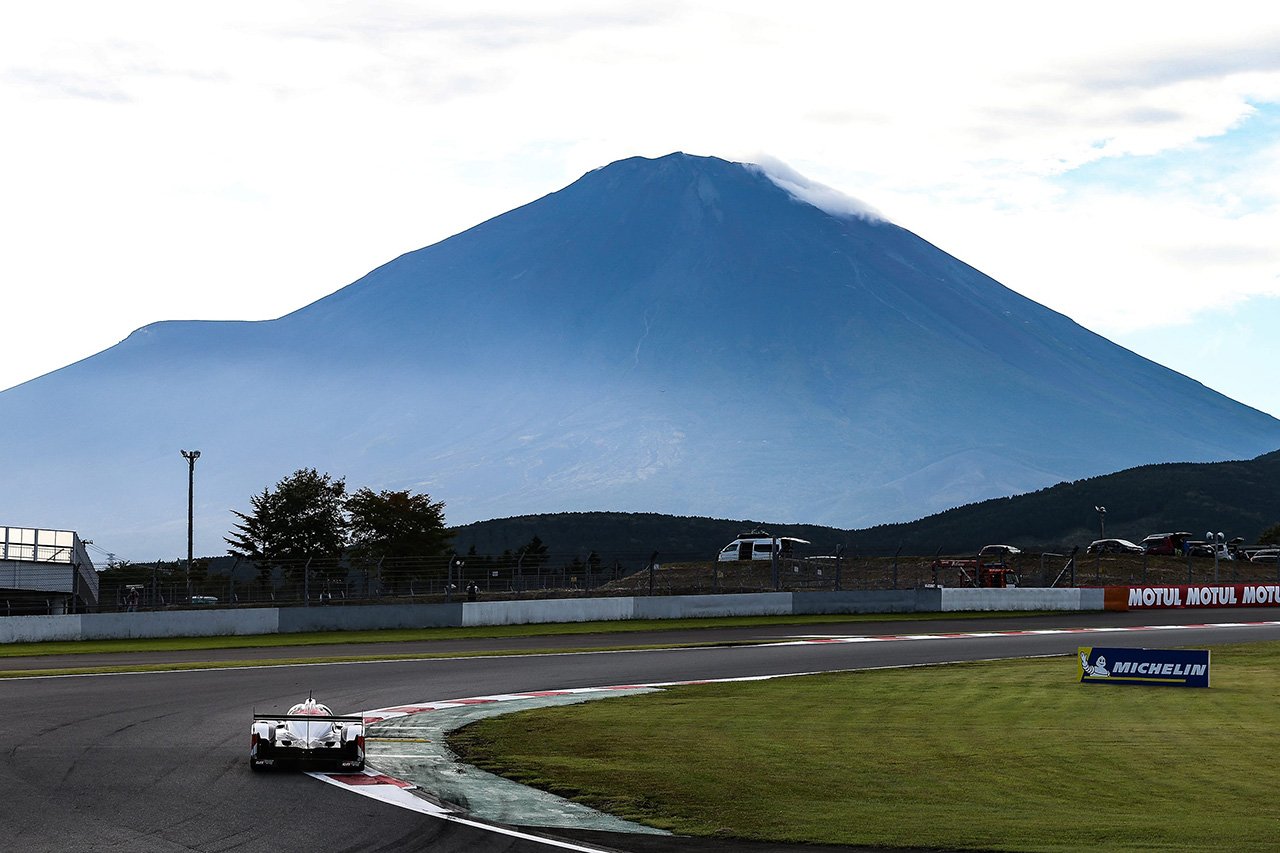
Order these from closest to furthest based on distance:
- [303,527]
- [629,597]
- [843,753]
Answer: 1. [843,753]
2. [629,597]
3. [303,527]

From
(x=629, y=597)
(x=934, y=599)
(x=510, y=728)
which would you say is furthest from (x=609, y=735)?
(x=934, y=599)

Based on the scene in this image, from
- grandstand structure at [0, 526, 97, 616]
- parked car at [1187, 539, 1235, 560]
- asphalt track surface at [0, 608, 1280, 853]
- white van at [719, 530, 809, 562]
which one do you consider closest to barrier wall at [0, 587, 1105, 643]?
asphalt track surface at [0, 608, 1280, 853]

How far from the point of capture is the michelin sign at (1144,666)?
2761 cm

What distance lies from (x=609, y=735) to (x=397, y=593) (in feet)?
114

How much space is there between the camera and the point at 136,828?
13.1 meters

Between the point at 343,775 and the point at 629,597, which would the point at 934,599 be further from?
the point at 343,775

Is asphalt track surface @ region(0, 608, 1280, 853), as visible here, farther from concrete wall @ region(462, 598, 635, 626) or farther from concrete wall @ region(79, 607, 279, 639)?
concrete wall @ region(79, 607, 279, 639)

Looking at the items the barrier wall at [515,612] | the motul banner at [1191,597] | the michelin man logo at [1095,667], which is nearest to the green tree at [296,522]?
the barrier wall at [515,612]

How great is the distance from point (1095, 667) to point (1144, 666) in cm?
106

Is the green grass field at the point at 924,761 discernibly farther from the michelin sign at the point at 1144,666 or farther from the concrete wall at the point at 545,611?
the concrete wall at the point at 545,611

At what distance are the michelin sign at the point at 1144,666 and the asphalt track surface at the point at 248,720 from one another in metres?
5.48

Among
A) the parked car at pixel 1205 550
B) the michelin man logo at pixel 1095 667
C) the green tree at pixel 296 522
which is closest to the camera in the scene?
the michelin man logo at pixel 1095 667

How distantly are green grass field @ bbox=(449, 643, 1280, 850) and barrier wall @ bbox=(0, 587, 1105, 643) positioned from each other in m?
23.5

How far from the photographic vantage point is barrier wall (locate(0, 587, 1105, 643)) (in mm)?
46750
